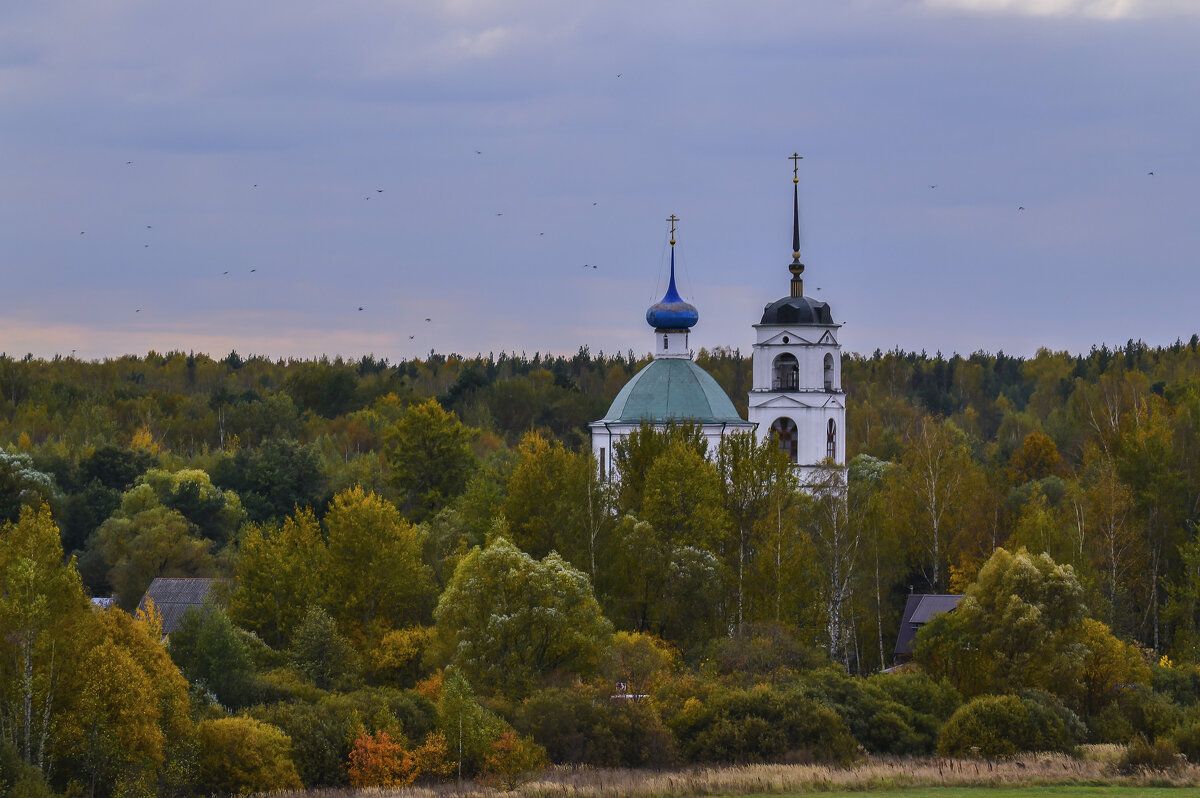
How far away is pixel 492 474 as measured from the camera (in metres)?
61.2

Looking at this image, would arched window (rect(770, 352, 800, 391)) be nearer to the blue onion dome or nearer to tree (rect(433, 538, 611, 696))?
the blue onion dome

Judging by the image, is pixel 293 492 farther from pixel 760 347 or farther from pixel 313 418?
pixel 313 418

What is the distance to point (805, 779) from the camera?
35.6m

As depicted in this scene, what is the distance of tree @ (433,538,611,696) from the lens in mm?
40188

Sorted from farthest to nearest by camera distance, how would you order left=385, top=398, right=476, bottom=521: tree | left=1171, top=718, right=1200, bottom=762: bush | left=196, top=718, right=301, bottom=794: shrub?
1. left=385, top=398, right=476, bottom=521: tree
2. left=1171, top=718, right=1200, bottom=762: bush
3. left=196, top=718, right=301, bottom=794: shrub

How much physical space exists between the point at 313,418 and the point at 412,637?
69690 mm

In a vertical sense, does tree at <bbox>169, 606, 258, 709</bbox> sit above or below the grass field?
above

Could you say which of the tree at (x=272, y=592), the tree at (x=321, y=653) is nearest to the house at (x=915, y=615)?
the tree at (x=321, y=653)

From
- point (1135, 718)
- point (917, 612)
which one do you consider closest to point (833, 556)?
point (917, 612)

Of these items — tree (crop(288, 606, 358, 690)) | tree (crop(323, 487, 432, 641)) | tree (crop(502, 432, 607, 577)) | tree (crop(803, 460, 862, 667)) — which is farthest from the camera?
tree (crop(803, 460, 862, 667))

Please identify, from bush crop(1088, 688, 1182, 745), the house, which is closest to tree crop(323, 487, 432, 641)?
the house

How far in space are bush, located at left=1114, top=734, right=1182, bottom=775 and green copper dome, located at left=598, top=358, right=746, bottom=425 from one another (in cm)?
1897

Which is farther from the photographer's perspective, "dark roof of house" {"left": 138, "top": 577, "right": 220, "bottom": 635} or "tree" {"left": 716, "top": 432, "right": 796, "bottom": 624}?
"dark roof of house" {"left": 138, "top": 577, "right": 220, "bottom": 635}

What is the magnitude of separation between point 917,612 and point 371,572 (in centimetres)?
1521
